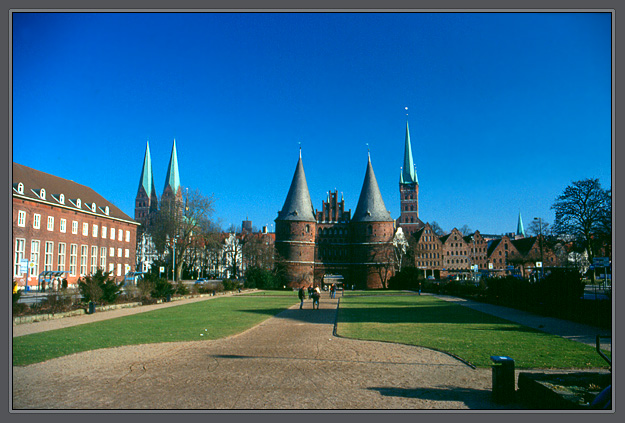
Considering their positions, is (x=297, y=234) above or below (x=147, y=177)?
below

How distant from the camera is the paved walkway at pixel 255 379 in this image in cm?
655

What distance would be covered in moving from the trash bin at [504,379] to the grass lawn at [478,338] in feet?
8.71

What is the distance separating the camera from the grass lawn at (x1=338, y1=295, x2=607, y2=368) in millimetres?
9836

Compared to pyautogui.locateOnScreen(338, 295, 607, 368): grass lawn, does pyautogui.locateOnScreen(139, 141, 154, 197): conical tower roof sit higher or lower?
higher

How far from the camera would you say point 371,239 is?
72.1 metres

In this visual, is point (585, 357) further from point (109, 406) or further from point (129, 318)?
point (129, 318)

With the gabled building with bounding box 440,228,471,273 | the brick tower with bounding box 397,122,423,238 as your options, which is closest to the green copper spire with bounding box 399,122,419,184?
the brick tower with bounding box 397,122,423,238

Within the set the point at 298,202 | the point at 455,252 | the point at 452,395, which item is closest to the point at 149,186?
the point at 298,202

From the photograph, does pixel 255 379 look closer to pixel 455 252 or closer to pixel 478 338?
pixel 478 338

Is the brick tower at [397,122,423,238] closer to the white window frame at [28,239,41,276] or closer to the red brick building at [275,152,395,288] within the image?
the red brick building at [275,152,395,288]

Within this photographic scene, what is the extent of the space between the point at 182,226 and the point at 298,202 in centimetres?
2240

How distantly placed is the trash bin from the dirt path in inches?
5.8

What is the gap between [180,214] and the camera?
53406mm

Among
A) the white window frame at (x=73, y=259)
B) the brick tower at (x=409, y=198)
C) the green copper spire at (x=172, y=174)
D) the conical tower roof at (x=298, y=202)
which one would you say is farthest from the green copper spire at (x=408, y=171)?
the white window frame at (x=73, y=259)
